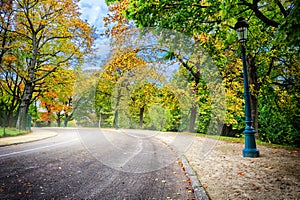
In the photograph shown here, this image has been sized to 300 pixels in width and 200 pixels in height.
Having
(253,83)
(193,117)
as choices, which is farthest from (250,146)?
(193,117)

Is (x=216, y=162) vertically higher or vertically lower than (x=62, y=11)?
lower

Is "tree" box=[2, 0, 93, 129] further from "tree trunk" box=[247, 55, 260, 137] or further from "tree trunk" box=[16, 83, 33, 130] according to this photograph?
"tree trunk" box=[247, 55, 260, 137]

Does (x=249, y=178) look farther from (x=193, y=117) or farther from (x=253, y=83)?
(x=193, y=117)

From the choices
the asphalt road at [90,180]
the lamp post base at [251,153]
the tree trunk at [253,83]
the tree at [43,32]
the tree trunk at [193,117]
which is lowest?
the asphalt road at [90,180]

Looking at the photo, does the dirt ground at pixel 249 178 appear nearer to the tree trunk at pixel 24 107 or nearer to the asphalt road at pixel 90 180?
the asphalt road at pixel 90 180

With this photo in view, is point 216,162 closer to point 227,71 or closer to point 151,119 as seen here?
point 227,71

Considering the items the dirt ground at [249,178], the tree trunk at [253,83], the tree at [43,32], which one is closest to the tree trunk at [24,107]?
the tree at [43,32]

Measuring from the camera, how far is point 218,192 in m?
4.04

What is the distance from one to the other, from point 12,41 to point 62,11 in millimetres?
5467

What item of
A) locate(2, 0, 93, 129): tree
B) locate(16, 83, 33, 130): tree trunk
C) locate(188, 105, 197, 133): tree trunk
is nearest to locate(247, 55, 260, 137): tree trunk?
locate(188, 105, 197, 133): tree trunk

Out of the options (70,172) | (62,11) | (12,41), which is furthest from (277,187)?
(12,41)

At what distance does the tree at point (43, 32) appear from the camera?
1947 cm

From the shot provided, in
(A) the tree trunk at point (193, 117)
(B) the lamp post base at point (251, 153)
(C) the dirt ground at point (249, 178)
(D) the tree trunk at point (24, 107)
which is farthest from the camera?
(D) the tree trunk at point (24, 107)

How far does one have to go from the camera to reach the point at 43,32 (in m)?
21.3
